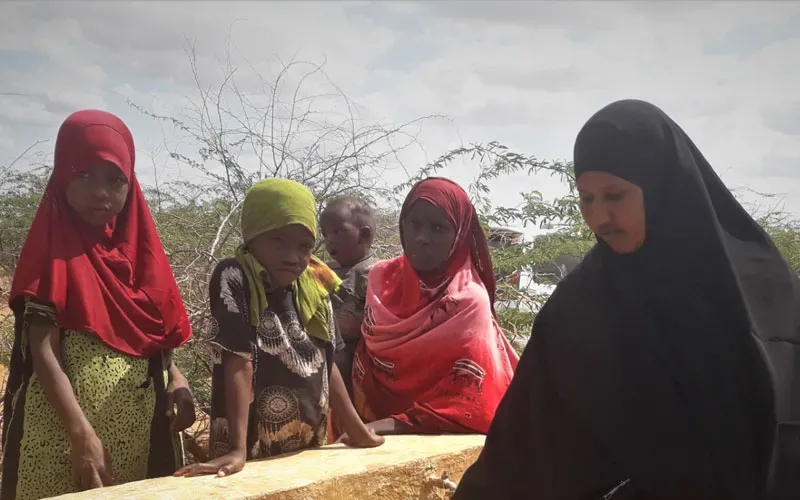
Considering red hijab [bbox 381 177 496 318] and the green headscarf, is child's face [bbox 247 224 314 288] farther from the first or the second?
red hijab [bbox 381 177 496 318]

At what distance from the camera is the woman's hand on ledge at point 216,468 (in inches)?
89.7

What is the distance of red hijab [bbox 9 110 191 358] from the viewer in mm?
2270

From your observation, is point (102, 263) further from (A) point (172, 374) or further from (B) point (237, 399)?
(B) point (237, 399)

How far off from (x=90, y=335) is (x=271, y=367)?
2.09 feet

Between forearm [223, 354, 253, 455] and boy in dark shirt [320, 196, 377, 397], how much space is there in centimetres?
132

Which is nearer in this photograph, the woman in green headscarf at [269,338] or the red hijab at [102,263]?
the red hijab at [102,263]

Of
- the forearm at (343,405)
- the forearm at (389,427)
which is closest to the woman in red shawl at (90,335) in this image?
the forearm at (343,405)

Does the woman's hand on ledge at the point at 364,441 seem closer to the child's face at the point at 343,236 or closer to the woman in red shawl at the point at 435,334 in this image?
the woman in red shawl at the point at 435,334

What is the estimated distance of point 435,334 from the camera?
330 centimetres

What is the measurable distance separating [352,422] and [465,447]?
51 cm

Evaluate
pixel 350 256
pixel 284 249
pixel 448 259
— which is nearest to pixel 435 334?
pixel 448 259

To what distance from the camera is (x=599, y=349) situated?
2059 mm

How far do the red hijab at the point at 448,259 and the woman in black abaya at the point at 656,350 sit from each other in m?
1.21

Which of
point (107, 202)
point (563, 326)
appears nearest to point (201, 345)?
point (107, 202)
